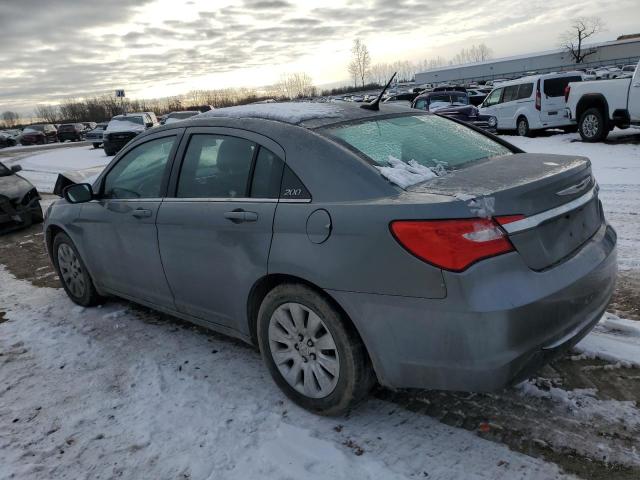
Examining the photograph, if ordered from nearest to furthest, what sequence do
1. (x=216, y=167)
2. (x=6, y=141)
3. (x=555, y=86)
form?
1. (x=216, y=167)
2. (x=555, y=86)
3. (x=6, y=141)

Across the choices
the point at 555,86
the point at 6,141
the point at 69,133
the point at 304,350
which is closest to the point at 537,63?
the point at 69,133

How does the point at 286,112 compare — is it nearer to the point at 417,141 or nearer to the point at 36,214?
the point at 417,141

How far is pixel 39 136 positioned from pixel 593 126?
44.7 metres

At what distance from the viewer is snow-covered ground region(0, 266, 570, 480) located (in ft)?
8.10

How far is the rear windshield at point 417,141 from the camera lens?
9.57 feet

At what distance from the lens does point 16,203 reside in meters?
8.42

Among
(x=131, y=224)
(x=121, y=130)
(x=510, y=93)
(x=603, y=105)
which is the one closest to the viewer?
(x=131, y=224)

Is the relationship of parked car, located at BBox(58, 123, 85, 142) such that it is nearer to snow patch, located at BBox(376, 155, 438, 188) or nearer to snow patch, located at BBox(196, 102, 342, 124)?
snow patch, located at BBox(196, 102, 342, 124)

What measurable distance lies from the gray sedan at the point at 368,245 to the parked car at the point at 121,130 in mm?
19776

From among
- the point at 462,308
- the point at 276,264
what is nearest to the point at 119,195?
the point at 276,264

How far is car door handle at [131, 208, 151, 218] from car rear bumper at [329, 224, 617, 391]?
176 centimetres

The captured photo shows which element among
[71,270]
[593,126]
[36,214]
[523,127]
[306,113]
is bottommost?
[523,127]

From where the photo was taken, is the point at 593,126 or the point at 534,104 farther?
the point at 534,104

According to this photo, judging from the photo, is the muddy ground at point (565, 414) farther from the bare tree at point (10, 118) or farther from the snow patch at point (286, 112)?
the bare tree at point (10, 118)
